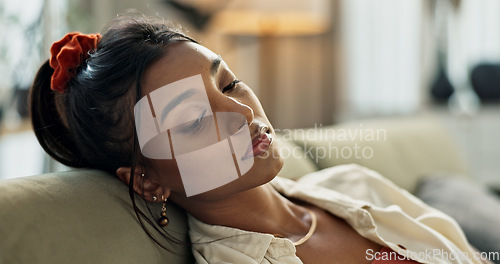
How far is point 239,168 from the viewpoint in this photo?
2.63 ft

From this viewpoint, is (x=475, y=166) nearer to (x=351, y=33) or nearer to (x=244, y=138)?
(x=351, y=33)

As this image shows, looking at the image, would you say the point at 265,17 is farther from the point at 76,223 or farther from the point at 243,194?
the point at 76,223

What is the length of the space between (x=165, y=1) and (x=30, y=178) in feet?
6.00

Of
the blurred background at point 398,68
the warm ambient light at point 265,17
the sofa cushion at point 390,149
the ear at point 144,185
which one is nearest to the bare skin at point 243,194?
the ear at point 144,185

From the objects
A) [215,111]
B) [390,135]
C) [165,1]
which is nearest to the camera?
[215,111]

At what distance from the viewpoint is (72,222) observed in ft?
2.17

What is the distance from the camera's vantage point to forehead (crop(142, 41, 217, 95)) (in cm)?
79

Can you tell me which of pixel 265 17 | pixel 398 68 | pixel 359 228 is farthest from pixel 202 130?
pixel 398 68

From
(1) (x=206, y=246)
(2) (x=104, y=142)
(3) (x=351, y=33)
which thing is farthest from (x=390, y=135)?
(3) (x=351, y=33)

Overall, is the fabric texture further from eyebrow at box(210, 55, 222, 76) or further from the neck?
eyebrow at box(210, 55, 222, 76)

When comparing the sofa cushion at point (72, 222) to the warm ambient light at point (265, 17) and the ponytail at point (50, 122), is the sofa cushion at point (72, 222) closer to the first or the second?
the ponytail at point (50, 122)

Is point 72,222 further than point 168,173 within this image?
No

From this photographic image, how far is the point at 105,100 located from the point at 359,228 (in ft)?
1.75

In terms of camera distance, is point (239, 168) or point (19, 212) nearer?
point (19, 212)
